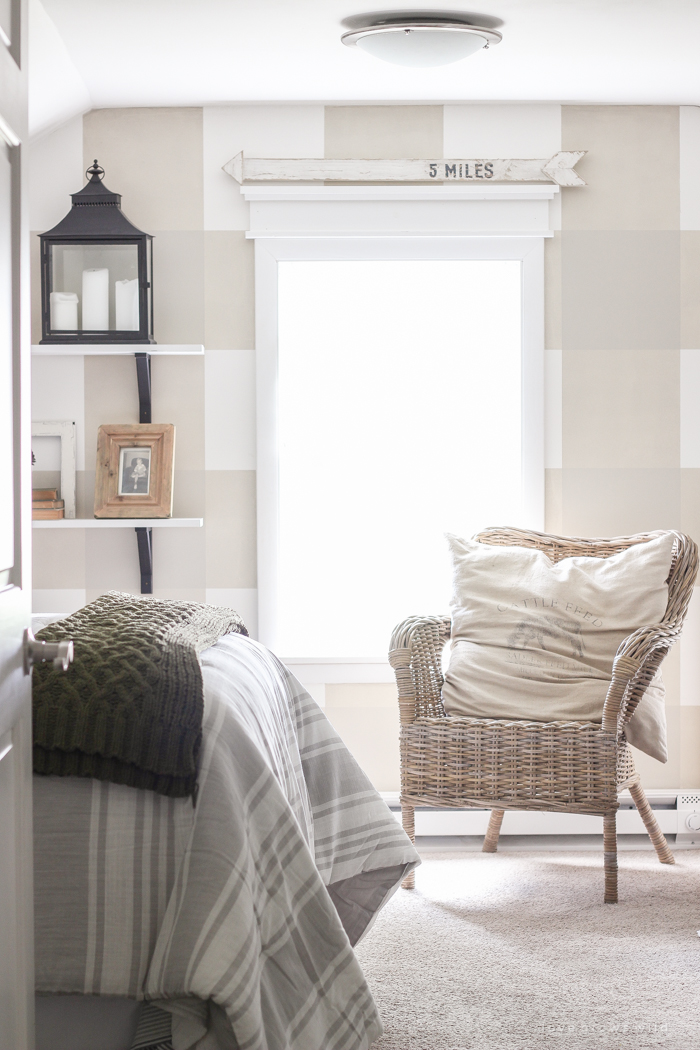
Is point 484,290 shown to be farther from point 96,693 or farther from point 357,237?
point 96,693

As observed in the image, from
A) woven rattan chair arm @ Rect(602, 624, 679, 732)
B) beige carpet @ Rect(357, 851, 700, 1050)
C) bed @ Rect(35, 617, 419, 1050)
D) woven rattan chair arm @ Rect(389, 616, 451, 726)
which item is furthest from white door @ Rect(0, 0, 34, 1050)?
woven rattan chair arm @ Rect(602, 624, 679, 732)

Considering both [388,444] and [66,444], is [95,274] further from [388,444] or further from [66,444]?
[388,444]

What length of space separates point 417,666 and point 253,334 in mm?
1309

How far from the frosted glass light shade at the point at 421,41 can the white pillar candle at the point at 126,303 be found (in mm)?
1024

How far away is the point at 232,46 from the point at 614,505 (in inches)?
76.0

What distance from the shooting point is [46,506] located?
3.17 m

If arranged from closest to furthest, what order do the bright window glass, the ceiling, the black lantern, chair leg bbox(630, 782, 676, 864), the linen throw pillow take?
the ceiling, the linen throw pillow, chair leg bbox(630, 782, 676, 864), the black lantern, the bright window glass

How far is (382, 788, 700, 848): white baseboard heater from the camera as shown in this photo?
321 centimetres

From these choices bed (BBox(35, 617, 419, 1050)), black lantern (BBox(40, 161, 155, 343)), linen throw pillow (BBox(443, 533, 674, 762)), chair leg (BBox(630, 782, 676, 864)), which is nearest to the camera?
bed (BBox(35, 617, 419, 1050))

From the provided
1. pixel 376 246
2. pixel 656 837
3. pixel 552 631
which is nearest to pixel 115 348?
pixel 376 246

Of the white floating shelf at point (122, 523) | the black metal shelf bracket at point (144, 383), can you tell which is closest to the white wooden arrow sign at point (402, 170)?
the black metal shelf bracket at point (144, 383)

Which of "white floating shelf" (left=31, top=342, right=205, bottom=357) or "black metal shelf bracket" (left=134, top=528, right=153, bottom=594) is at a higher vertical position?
"white floating shelf" (left=31, top=342, right=205, bottom=357)

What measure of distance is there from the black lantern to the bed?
1.95 meters

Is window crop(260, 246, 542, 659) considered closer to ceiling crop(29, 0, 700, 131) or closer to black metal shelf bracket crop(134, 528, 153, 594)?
black metal shelf bracket crop(134, 528, 153, 594)
